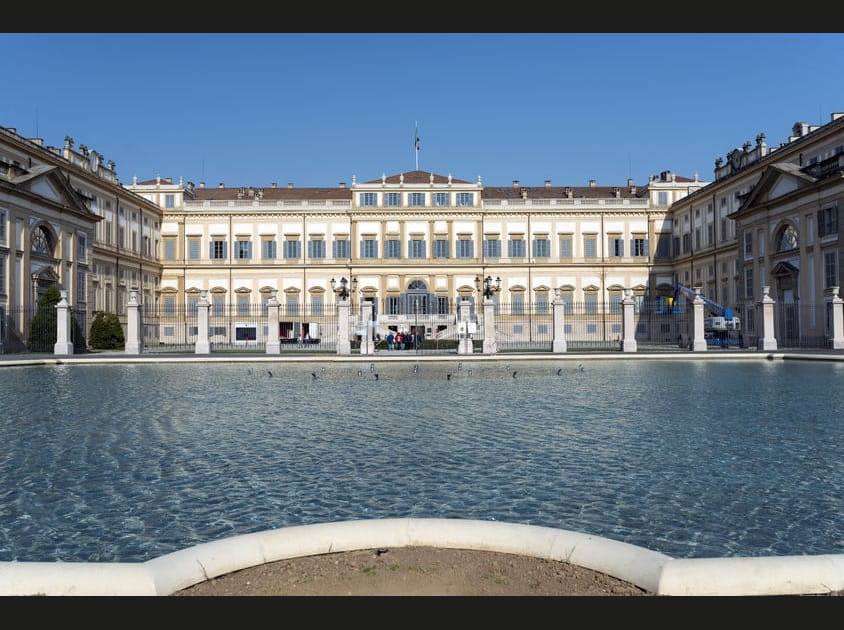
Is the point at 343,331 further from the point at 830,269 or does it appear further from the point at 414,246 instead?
the point at 414,246

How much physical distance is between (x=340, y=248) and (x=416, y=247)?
6137 millimetres

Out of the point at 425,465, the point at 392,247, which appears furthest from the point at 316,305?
the point at 425,465

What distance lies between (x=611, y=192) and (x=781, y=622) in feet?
198

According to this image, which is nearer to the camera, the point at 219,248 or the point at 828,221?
the point at 828,221

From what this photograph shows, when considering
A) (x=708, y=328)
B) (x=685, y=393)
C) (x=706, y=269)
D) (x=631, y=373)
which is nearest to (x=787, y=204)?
(x=708, y=328)

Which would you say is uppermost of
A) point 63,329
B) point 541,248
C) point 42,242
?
point 541,248

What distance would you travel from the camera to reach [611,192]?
199 feet

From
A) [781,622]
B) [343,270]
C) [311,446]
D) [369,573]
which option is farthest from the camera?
[343,270]

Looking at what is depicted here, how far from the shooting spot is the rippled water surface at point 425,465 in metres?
5.29

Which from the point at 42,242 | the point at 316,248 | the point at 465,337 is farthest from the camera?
the point at 316,248

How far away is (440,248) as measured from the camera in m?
57.0

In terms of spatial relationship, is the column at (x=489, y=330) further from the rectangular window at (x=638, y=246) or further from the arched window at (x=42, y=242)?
the rectangular window at (x=638, y=246)

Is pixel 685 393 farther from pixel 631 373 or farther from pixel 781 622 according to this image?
pixel 781 622

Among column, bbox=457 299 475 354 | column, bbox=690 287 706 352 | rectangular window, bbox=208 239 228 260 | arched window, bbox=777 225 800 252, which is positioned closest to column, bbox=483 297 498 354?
column, bbox=457 299 475 354
